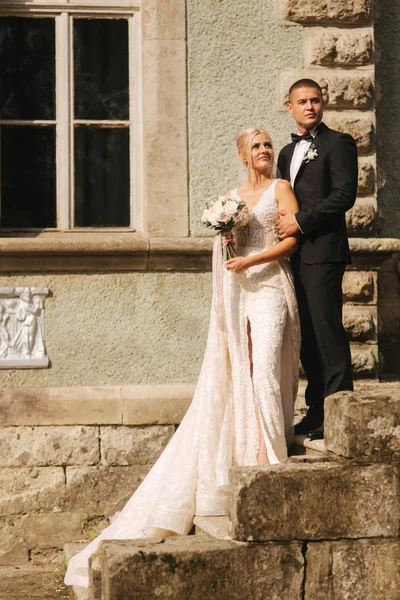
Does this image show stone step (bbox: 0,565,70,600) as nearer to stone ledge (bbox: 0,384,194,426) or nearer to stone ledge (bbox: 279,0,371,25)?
stone ledge (bbox: 0,384,194,426)

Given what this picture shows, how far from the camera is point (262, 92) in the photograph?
25.8ft

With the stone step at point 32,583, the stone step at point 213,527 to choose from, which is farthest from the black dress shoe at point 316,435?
the stone step at point 32,583

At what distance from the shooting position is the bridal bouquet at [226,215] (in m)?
6.20

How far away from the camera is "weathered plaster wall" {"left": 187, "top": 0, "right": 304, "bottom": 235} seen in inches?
309

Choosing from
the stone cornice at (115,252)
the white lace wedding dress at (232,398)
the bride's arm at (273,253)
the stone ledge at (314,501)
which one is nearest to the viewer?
the stone ledge at (314,501)

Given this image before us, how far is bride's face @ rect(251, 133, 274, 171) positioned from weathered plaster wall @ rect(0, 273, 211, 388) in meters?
1.52

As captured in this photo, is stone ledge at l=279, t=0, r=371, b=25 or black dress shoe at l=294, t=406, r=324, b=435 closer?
black dress shoe at l=294, t=406, r=324, b=435

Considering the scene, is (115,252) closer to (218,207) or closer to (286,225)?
(218,207)

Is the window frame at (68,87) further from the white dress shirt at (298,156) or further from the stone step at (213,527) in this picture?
the stone step at (213,527)

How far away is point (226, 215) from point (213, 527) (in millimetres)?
1743

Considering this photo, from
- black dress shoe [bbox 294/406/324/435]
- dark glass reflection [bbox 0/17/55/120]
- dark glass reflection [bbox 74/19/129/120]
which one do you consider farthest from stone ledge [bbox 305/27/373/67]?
black dress shoe [bbox 294/406/324/435]

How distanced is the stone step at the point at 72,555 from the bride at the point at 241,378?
0.45ft

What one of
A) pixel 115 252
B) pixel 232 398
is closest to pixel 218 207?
pixel 232 398

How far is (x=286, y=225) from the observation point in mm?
6312
